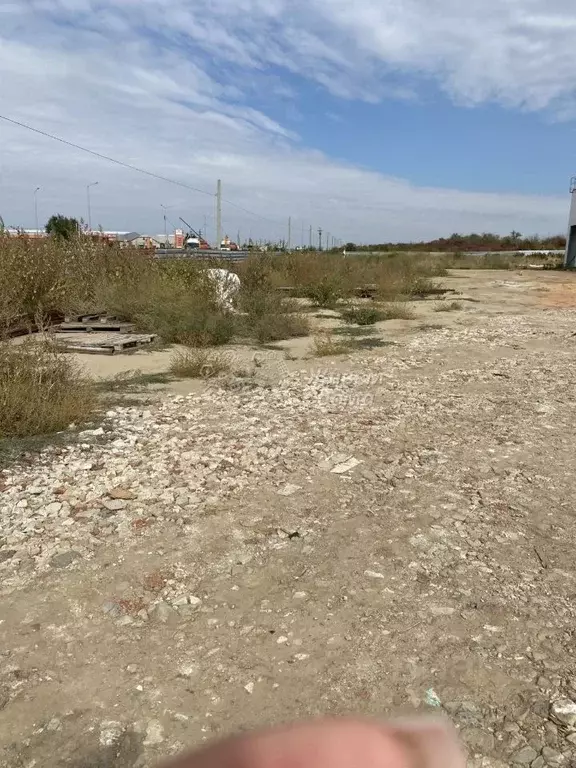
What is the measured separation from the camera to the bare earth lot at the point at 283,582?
7.64ft

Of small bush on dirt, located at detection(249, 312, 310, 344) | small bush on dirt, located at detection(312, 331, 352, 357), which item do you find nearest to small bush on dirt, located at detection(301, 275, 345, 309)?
small bush on dirt, located at detection(249, 312, 310, 344)

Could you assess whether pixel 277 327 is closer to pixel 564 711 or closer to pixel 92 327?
pixel 92 327

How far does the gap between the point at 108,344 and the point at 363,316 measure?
21.9 feet

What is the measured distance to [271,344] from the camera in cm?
1155

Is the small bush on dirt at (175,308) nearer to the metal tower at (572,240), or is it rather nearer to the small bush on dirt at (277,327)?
the small bush on dirt at (277,327)

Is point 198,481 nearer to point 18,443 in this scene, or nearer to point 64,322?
point 18,443

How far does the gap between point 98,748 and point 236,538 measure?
1634 mm

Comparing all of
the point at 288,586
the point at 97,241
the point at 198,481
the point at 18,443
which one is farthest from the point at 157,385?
the point at 97,241

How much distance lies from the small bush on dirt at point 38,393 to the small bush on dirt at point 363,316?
29.8 ft

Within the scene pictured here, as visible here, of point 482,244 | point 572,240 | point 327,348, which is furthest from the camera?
point 482,244

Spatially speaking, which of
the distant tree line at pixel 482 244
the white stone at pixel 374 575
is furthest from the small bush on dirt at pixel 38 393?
the distant tree line at pixel 482 244

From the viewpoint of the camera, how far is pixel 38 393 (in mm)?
5551

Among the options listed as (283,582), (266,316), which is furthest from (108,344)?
(283,582)

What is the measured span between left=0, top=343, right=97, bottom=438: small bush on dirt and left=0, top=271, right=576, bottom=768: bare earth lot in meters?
0.37
